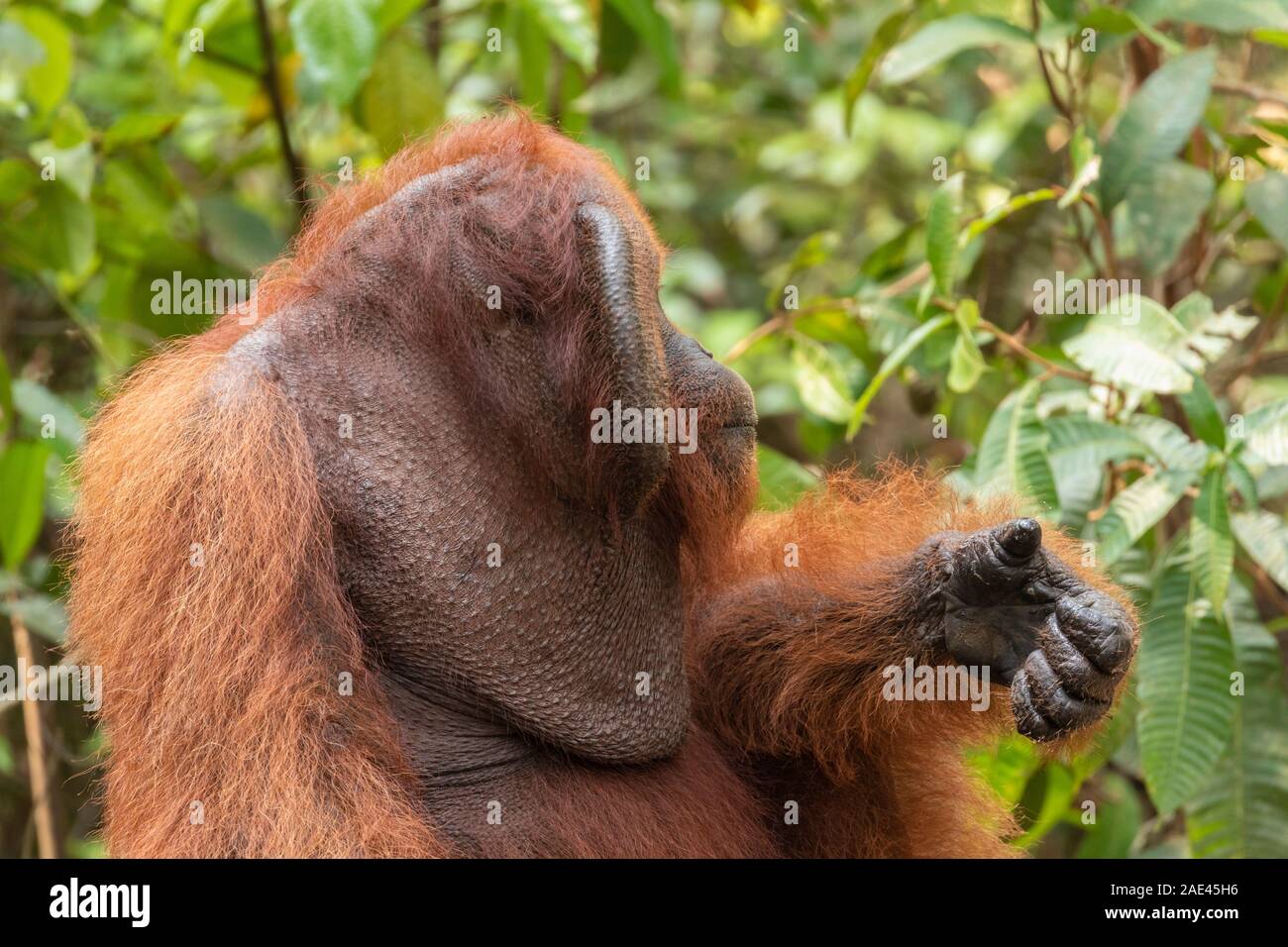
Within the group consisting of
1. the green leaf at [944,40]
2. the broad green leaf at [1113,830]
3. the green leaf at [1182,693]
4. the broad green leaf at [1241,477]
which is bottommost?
the broad green leaf at [1113,830]

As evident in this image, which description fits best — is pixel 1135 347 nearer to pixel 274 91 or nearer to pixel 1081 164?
pixel 1081 164

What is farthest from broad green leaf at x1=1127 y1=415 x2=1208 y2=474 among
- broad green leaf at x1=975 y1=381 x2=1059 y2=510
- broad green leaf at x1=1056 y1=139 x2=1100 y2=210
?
broad green leaf at x1=1056 y1=139 x2=1100 y2=210

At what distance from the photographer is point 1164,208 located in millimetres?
3293

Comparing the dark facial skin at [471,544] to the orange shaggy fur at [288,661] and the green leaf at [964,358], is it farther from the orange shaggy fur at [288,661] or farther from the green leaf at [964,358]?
the green leaf at [964,358]

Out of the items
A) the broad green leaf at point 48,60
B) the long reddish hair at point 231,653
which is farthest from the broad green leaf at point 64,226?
the long reddish hair at point 231,653

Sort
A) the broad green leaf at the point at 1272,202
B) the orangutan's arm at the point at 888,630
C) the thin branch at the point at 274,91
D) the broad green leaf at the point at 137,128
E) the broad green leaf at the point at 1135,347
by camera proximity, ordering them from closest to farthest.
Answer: the orangutan's arm at the point at 888,630, the broad green leaf at the point at 1135,347, the broad green leaf at the point at 1272,202, the broad green leaf at the point at 137,128, the thin branch at the point at 274,91

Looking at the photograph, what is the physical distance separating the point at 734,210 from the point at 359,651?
14.7ft

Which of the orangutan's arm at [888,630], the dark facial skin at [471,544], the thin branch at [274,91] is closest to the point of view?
the dark facial skin at [471,544]

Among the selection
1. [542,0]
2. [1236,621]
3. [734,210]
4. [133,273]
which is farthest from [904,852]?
[734,210]

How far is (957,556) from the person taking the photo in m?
2.61

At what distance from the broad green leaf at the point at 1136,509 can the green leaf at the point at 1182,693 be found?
0.76 feet

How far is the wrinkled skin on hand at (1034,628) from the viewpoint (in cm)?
237

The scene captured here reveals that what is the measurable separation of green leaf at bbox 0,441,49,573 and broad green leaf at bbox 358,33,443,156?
1289mm
